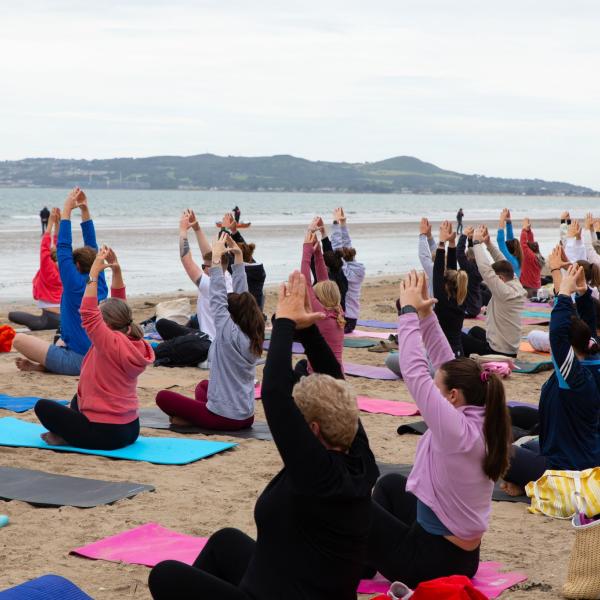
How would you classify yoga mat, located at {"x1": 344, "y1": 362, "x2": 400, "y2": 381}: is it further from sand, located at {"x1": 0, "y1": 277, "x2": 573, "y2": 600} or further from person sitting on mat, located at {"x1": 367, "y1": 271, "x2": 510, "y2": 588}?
person sitting on mat, located at {"x1": 367, "y1": 271, "x2": 510, "y2": 588}

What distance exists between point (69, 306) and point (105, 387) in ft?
8.96

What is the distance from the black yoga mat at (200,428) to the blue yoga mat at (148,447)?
36 cm

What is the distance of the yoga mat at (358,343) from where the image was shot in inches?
458

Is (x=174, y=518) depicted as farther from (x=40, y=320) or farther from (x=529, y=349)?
(x=40, y=320)

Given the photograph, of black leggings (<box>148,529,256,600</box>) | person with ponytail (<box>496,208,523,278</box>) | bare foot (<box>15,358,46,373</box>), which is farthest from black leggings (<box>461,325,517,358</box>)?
black leggings (<box>148,529,256,600</box>)

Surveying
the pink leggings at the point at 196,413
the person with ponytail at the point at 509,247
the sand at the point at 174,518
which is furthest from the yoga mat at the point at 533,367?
the pink leggings at the point at 196,413

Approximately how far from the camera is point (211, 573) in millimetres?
3578

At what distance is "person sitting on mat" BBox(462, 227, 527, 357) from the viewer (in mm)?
9758

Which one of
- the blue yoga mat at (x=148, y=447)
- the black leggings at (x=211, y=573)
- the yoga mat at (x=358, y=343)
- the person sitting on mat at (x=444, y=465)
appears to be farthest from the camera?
the yoga mat at (x=358, y=343)

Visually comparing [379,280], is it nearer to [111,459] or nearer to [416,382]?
[111,459]

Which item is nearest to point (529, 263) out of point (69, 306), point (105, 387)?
point (69, 306)

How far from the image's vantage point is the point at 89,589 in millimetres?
4090

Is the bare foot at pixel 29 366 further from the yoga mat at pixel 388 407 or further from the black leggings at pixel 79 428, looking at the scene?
the yoga mat at pixel 388 407

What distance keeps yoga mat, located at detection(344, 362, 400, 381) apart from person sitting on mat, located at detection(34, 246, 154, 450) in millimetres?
3615
